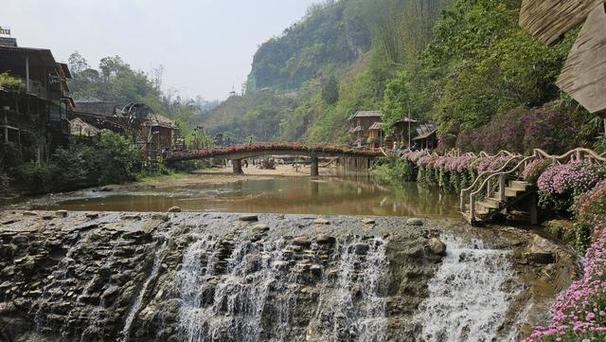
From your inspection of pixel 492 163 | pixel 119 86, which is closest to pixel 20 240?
pixel 492 163

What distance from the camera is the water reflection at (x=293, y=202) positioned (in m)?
18.3

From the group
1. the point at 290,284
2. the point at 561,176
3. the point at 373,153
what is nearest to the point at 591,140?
the point at 561,176

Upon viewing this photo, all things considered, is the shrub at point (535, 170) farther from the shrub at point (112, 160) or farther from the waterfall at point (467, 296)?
the shrub at point (112, 160)

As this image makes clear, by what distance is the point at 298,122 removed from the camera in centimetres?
10862

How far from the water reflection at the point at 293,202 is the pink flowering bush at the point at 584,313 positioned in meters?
10.9

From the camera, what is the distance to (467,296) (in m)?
10.0

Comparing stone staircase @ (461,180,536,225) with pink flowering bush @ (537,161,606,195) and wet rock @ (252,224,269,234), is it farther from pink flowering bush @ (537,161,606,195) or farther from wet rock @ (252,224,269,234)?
wet rock @ (252,224,269,234)

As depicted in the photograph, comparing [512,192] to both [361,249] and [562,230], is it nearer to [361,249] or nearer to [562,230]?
[562,230]

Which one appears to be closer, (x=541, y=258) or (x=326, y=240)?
(x=541, y=258)

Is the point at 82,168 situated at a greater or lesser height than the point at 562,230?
greater

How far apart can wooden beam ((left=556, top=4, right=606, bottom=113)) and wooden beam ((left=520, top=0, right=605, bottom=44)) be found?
9 centimetres

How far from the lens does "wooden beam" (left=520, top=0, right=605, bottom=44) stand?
1.92m

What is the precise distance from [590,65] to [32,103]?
31757 millimetres

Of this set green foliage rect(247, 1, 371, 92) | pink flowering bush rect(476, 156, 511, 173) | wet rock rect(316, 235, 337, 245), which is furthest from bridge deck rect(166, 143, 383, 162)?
green foliage rect(247, 1, 371, 92)
